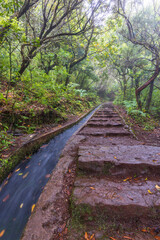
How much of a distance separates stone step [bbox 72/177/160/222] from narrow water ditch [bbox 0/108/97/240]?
804mm

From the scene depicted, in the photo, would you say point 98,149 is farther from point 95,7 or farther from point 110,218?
point 95,7

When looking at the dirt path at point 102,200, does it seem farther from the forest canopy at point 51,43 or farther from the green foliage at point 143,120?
the green foliage at point 143,120

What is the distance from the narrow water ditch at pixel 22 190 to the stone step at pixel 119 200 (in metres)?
0.80

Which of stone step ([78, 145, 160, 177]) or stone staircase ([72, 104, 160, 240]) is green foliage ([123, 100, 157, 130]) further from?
stone step ([78, 145, 160, 177])

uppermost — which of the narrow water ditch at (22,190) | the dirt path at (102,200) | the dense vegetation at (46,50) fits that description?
the dense vegetation at (46,50)

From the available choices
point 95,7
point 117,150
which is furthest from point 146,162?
point 95,7

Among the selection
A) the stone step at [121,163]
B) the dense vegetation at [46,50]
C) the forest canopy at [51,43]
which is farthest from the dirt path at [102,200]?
the forest canopy at [51,43]

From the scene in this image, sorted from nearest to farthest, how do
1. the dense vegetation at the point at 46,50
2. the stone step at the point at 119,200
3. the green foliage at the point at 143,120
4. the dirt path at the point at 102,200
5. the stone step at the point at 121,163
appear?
the dirt path at the point at 102,200, the stone step at the point at 119,200, the stone step at the point at 121,163, the dense vegetation at the point at 46,50, the green foliage at the point at 143,120

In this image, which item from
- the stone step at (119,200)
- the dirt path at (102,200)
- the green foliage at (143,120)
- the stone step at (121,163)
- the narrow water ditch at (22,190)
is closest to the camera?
the dirt path at (102,200)

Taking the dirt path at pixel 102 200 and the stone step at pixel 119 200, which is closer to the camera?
the dirt path at pixel 102 200

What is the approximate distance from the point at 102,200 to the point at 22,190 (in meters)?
1.46

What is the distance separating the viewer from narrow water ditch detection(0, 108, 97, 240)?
146 centimetres

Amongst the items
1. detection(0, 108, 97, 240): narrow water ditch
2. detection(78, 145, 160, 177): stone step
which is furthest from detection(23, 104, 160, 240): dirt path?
detection(0, 108, 97, 240): narrow water ditch

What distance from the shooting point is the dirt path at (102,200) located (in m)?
1.16
